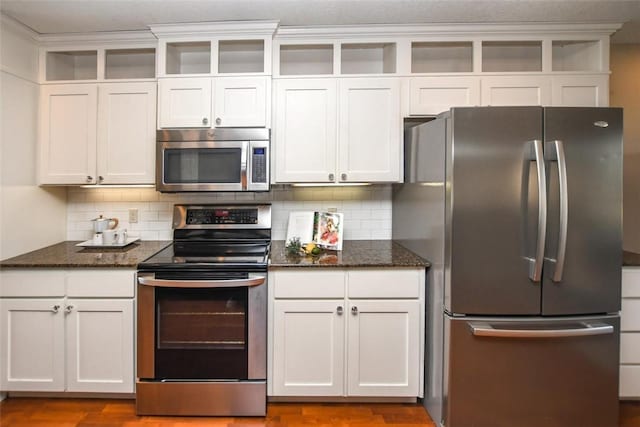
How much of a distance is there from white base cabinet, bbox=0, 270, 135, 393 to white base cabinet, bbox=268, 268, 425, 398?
33.3 inches

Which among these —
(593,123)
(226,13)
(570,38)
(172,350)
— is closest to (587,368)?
(593,123)

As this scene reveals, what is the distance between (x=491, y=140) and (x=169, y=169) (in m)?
1.87

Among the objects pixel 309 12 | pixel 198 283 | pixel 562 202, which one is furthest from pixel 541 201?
pixel 198 283

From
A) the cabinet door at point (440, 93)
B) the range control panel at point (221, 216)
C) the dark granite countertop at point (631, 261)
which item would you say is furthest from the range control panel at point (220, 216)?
the dark granite countertop at point (631, 261)

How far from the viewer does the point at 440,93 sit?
7.47 ft

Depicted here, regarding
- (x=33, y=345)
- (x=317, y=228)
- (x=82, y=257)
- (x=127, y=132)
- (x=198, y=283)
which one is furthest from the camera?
(x=317, y=228)

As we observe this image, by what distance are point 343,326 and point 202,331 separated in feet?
2.59

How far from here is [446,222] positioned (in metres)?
1.74

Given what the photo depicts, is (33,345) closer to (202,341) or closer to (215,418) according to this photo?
(202,341)

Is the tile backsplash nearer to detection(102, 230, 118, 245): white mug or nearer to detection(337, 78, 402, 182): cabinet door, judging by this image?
detection(102, 230, 118, 245): white mug

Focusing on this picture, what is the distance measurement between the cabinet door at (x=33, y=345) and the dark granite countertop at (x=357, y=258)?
128cm

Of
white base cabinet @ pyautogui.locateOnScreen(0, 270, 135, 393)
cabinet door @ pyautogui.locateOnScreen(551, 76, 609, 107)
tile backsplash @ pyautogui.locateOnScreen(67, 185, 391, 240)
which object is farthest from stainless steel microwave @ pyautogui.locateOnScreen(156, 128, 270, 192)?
cabinet door @ pyautogui.locateOnScreen(551, 76, 609, 107)

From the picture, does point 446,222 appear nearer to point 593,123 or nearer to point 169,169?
point 593,123

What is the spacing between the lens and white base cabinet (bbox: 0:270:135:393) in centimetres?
198
